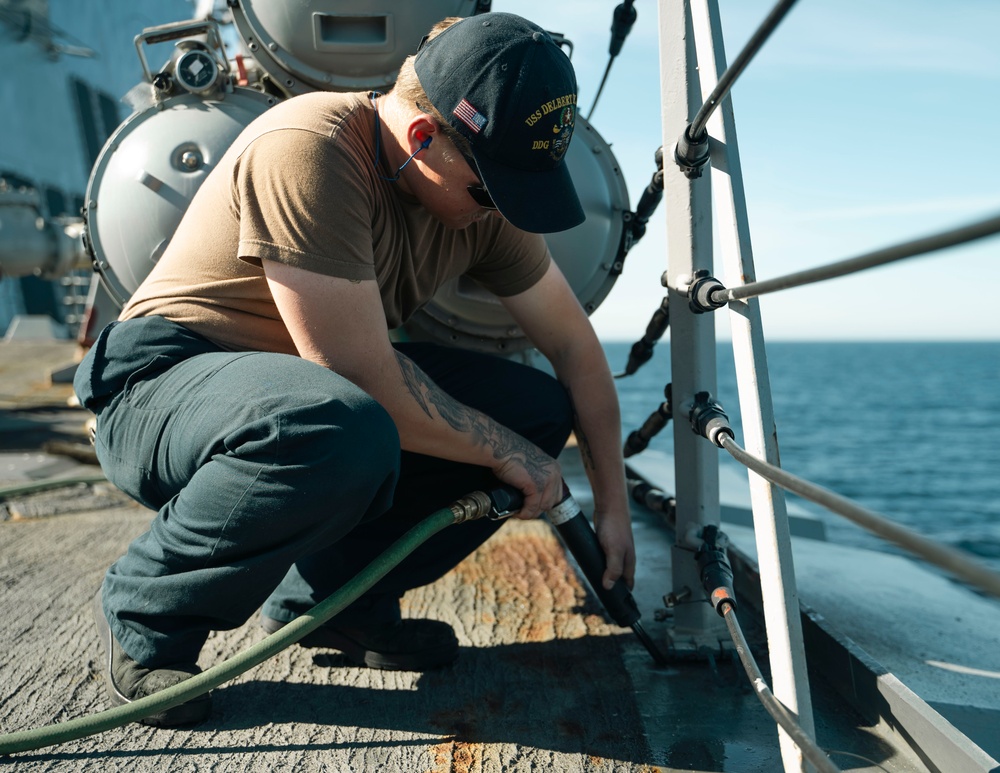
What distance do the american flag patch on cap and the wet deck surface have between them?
99 cm

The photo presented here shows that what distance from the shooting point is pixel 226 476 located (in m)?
1.30

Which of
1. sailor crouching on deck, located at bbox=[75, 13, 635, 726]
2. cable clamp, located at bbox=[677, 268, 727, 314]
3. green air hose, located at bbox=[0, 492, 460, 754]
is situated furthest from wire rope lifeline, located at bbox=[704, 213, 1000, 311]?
green air hose, located at bbox=[0, 492, 460, 754]

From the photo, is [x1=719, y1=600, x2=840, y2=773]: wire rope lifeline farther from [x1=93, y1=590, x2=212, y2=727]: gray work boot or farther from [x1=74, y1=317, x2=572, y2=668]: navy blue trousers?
[x1=93, y1=590, x2=212, y2=727]: gray work boot

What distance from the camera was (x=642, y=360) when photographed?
2322 millimetres

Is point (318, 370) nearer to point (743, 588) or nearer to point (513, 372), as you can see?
point (513, 372)

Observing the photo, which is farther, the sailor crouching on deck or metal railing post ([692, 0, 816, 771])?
the sailor crouching on deck

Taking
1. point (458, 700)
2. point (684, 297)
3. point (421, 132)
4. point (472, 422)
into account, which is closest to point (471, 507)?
point (472, 422)

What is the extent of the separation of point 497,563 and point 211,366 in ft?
3.61

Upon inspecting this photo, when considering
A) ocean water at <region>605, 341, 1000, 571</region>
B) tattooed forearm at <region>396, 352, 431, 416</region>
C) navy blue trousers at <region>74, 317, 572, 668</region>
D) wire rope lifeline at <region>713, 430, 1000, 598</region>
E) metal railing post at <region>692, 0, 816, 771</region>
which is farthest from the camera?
ocean water at <region>605, 341, 1000, 571</region>

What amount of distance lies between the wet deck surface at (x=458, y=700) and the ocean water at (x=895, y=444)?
744 millimetres

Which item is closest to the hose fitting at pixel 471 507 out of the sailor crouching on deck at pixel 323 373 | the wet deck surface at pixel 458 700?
the sailor crouching on deck at pixel 323 373

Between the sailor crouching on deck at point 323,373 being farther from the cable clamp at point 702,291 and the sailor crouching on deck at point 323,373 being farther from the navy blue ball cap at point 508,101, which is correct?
the cable clamp at point 702,291

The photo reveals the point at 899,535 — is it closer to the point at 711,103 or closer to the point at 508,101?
the point at 711,103

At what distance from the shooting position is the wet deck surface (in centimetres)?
131
